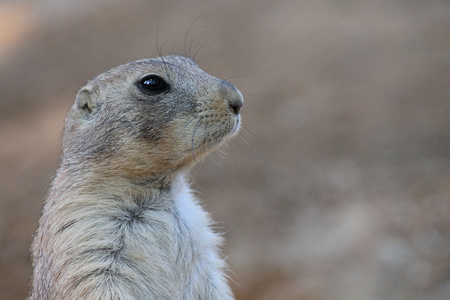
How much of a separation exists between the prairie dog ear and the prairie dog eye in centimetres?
39

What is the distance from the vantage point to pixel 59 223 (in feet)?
11.4

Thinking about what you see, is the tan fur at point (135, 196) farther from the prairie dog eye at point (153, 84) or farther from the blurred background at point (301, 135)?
the blurred background at point (301, 135)

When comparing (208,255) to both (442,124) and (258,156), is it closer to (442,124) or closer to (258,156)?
(258,156)

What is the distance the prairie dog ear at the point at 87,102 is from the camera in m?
3.94

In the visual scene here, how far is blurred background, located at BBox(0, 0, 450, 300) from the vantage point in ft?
24.6

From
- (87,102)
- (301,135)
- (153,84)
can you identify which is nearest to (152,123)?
(153,84)

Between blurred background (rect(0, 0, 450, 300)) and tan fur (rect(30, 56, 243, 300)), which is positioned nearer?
tan fur (rect(30, 56, 243, 300))

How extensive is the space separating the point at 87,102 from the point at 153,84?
1.72 ft

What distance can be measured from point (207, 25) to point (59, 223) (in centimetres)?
810

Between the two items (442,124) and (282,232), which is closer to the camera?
(282,232)

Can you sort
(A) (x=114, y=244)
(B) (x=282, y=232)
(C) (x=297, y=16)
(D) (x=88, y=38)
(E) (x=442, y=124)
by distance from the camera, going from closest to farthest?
(A) (x=114, y=244) → (B) (x=282, y=232) → (E) (x=442, y=124) → (C) (x=297, y=16) → (D) (x=88, y=38)

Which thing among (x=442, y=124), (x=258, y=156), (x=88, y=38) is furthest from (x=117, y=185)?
(x=88, y=38)

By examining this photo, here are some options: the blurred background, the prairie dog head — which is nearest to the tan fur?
the prairie dog head

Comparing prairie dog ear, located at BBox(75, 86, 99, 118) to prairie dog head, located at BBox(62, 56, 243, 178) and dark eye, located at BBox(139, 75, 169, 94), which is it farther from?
dark eye, located at BBox(139, 75, 169, 94)
